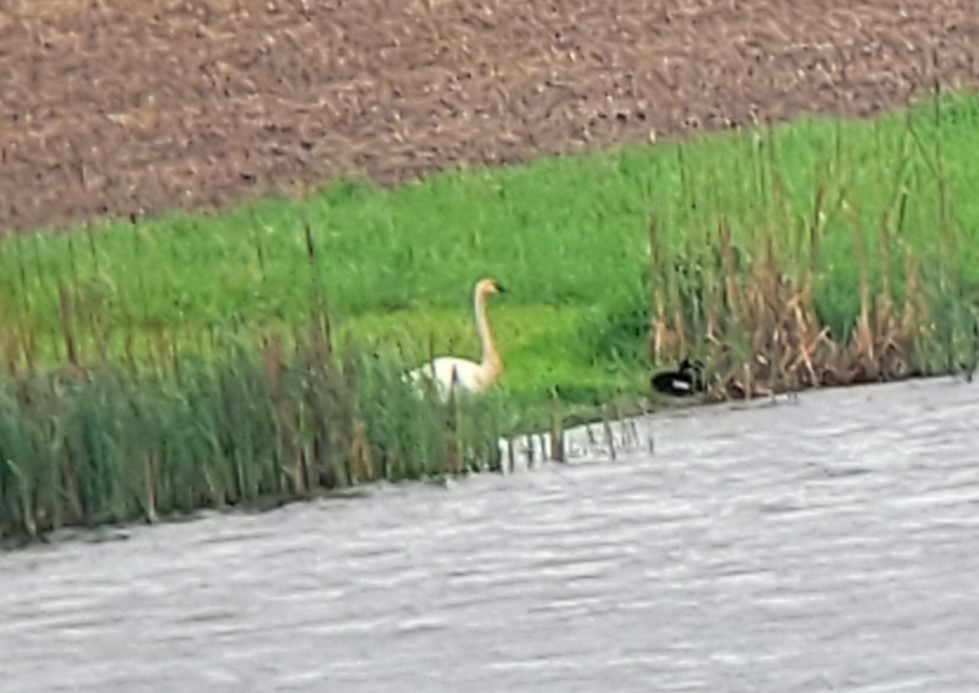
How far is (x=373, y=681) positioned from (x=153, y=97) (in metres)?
14.4

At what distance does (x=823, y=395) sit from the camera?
504 inches

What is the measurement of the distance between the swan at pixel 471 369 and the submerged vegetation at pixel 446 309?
0.12m

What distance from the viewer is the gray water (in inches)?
362

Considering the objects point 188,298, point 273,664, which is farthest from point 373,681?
point 188,298

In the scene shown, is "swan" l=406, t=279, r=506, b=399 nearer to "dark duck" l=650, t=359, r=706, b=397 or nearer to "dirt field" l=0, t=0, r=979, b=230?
"dark duck" l=650, t=359, r=706, b=397

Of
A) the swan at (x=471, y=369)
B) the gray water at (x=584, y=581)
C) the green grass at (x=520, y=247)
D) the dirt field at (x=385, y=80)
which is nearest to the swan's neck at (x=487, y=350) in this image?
the swan at (x=471, y=369)

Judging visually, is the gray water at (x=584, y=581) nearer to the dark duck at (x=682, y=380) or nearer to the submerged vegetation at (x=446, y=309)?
the submerged vegetation at (x=446, y=309)

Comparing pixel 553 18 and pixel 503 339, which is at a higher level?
pixel 553 18

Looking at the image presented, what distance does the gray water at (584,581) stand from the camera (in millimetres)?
9195

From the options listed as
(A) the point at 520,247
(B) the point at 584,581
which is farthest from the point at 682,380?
(A) the point at 520,247

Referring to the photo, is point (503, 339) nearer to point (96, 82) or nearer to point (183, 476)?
point (183, 476)

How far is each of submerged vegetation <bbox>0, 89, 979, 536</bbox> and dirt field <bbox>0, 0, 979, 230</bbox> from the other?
55.9 inches

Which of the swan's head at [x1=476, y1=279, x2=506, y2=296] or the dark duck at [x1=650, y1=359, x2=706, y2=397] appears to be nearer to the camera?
the dark duck at [x1=650, y1=359, x2=706, y2=397]

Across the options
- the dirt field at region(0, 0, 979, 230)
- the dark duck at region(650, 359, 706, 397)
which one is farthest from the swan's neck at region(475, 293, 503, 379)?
the dirt field at region(0, 0, 979, 230)
